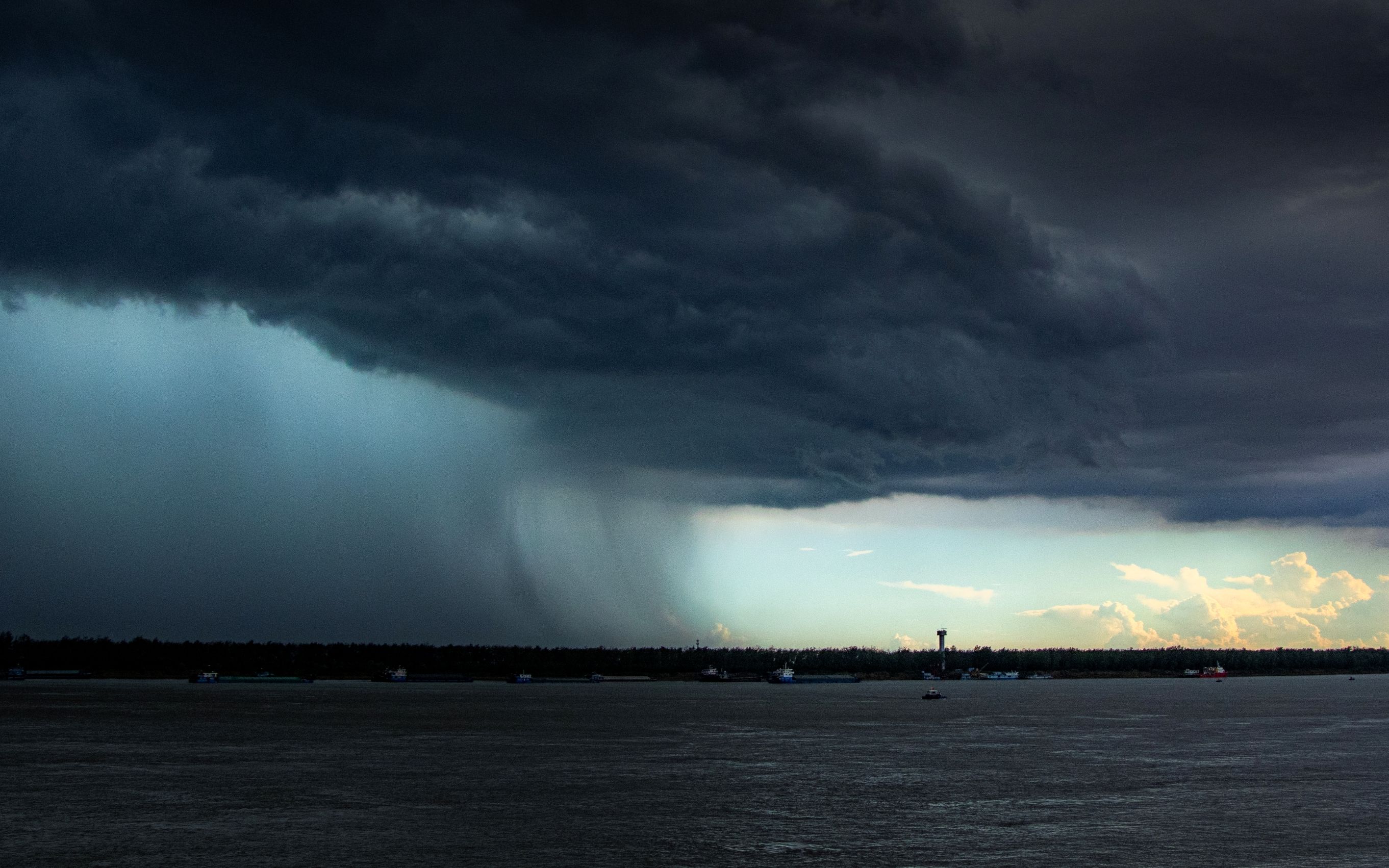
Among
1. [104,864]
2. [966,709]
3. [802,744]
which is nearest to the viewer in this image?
[104,864]

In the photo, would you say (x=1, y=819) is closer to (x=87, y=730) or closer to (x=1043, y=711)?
(x=87, y=730)

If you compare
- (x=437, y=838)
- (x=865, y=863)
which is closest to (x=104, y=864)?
(x=437, y=838)

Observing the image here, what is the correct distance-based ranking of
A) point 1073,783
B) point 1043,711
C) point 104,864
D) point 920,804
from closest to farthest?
point 104,864
point 920,804
point 1073,783
point 1043,711

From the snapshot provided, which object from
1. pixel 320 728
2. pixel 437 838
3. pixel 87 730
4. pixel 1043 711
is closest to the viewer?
pixel 437 838

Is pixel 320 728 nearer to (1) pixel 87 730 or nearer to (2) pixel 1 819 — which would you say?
(1) pixel 87 730

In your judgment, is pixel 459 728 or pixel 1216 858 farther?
pixel 459 728

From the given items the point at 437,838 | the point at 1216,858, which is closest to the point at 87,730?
the point at 437,838
